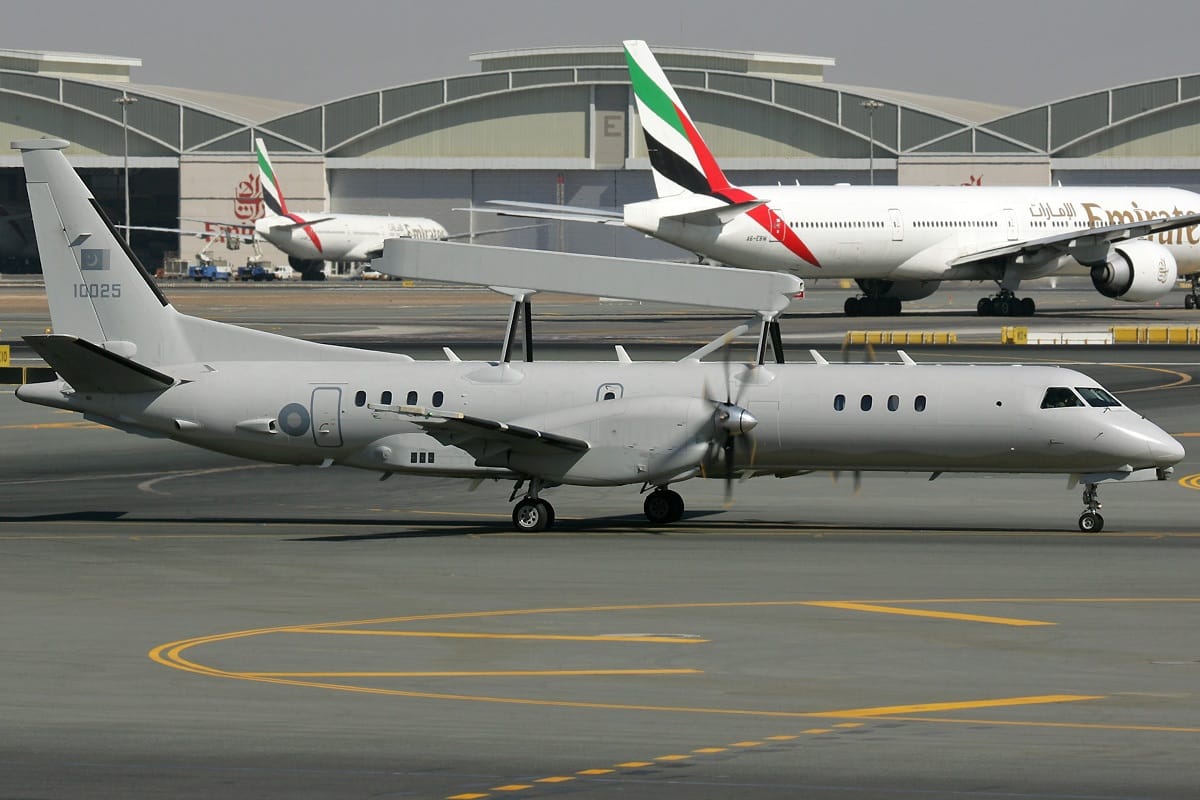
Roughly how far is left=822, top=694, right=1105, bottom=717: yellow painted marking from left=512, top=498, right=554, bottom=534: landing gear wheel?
1550cm

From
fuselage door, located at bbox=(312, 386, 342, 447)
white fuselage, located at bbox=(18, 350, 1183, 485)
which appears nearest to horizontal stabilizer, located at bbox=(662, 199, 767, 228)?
white fuselage, located at bbox=(18, 350, 1183, 485)

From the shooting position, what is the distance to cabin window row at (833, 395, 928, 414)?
32062 mm

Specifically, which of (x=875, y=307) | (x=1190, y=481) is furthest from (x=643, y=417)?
(x=875, y=307)

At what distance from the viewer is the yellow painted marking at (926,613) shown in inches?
877

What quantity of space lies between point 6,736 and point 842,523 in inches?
786

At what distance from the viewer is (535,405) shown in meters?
33.3

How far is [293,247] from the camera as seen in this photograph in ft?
491

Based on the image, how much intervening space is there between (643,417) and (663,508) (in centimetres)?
244

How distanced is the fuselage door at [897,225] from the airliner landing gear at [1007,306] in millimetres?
7382

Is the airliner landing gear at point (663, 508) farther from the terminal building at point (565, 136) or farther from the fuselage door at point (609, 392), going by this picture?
the terminal building at point (565, 136)

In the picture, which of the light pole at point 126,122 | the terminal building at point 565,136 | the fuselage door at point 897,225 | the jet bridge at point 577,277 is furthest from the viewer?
the light pole at point 126,122

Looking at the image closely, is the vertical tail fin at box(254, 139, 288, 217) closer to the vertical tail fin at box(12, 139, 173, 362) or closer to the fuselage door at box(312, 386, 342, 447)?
the vertical tail fin at box(12, 139, 173, 362)

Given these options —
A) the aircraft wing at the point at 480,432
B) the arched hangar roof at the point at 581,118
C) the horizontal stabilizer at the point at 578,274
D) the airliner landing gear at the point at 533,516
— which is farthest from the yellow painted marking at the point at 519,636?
the arched hangar roof at the point at 581,118

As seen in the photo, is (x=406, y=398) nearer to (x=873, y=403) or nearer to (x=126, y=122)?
(x=873, y=403)
